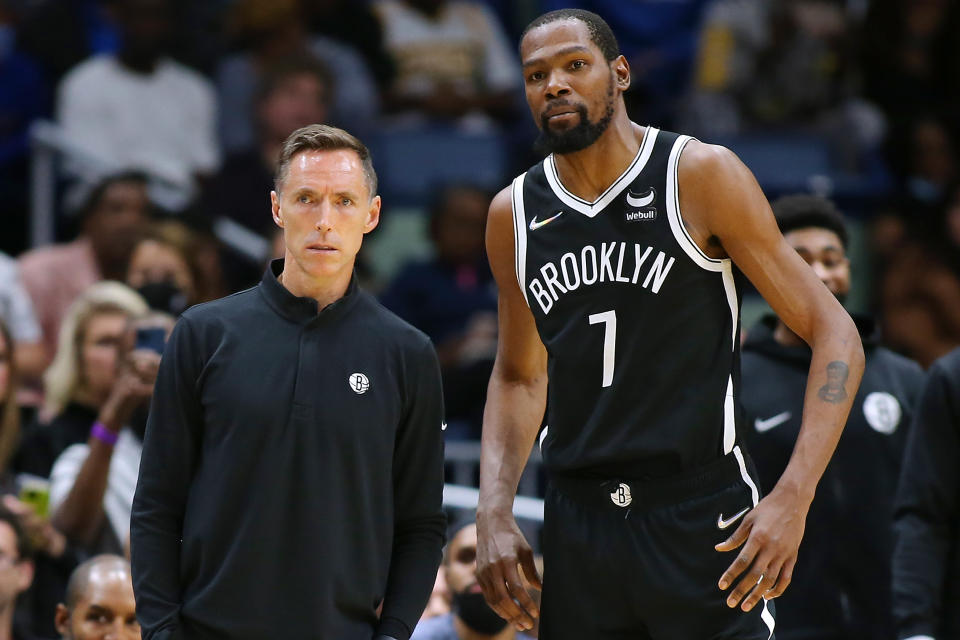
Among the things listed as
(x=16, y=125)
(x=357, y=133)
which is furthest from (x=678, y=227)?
(x=16, y=125)

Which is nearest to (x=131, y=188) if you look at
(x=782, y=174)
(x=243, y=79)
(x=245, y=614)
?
(x=243, y=79)

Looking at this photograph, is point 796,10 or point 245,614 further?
point 796,10

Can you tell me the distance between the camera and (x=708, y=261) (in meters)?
3.84

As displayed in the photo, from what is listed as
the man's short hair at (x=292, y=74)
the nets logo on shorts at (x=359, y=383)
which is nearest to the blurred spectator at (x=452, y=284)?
the man's short hair at (x=292, y=74)

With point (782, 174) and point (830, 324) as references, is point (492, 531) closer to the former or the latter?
point (830, 324)

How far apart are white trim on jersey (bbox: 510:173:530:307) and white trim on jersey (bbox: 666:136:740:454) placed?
0.43m

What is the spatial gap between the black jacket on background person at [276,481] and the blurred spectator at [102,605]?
5.94 ft

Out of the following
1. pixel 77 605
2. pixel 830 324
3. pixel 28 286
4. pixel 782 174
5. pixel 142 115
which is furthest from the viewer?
pixel 782 174

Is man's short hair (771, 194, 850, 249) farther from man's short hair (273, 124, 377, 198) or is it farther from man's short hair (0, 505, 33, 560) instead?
man's short hair (0, 505, 33, 560)

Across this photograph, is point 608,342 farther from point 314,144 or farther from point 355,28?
point 355,28

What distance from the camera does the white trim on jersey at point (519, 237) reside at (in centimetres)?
406

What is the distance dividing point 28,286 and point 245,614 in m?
5.17

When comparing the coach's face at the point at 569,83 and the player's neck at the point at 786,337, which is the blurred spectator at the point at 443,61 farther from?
the coach's face at the point at 569,83

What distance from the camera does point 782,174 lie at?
1060cm
